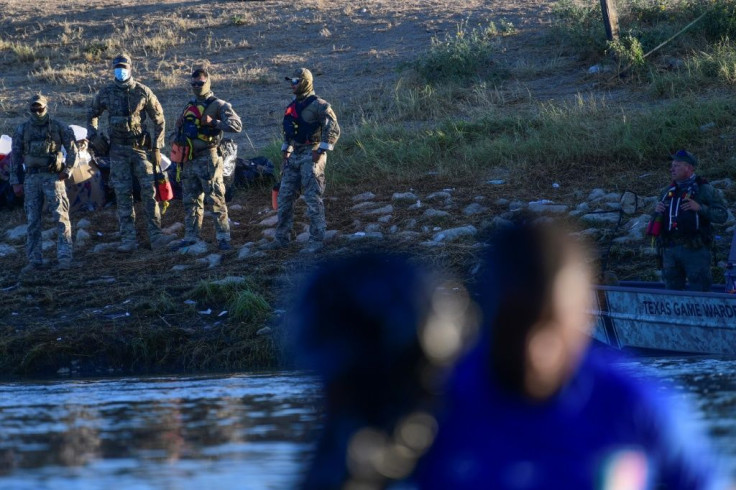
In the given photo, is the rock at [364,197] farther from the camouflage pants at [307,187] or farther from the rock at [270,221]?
the camouflage pants at [307,187]

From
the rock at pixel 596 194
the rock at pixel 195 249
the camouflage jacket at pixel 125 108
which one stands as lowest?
the rock at pixel 195 249

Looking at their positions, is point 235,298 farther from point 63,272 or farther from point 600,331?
point 600,331

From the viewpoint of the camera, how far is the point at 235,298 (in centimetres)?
1053

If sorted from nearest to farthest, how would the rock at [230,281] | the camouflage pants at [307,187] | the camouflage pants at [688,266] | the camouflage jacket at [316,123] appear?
the camouflage pants at [688,266] < the rock at [230,281] < the camouflage jacket at [316,123] < the camouflage pants at [307,187]

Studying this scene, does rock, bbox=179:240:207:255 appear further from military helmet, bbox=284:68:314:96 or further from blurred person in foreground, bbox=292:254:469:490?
blurred person in foreground, bbox=292:254:469:490

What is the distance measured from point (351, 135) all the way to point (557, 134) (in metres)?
2.96

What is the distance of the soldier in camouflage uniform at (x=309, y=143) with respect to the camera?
11492 mm

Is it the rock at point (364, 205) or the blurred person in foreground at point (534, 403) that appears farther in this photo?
the rock at point (364, 205)

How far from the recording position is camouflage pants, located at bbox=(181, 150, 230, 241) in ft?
39.7

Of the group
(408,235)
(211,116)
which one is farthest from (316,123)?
(408,235)

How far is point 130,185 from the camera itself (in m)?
12.5

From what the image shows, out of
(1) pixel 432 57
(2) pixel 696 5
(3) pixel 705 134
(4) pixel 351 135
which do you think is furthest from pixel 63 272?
(2) pixel 696 5

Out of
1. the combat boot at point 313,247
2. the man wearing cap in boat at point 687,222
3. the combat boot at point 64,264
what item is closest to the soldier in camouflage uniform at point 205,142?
the combat boot at point 313,247

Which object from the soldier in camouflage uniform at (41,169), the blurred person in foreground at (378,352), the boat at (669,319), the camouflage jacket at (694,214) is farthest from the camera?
the soldier in camouflage uniform at (41,169)
